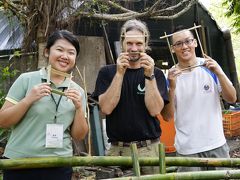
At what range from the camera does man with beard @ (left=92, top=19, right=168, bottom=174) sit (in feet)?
8.27

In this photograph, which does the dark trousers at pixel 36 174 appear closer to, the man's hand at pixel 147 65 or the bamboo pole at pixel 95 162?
the bamboo pole at pixel 95 162

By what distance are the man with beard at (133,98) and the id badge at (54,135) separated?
484mm

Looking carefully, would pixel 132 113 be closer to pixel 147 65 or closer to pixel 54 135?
pixel 147 65

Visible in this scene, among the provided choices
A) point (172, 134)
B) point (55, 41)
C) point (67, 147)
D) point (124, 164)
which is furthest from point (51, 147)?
point (172, 134)

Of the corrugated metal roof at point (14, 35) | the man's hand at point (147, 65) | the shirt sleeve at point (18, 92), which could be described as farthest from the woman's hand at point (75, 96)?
the corrugated metal roof at point (14, 35)

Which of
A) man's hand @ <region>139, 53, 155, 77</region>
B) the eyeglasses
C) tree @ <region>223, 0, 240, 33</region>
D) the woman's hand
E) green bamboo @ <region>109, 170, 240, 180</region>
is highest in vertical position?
tree @ <region>223, 0, 240, 33</region>

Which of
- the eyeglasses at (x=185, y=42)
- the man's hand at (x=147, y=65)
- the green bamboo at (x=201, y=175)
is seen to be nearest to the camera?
the green bamboo at (x=201, y=175)

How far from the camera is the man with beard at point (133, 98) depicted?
2.52 meters

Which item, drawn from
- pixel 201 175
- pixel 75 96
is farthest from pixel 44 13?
pixel 201 175

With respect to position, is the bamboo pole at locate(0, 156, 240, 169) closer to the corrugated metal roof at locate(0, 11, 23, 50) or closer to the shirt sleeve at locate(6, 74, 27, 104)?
the shirt sleeve at locate(6, 74, 27, 104)

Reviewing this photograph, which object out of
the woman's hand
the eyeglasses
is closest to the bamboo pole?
the woman's hand

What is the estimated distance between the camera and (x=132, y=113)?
8.44 feet

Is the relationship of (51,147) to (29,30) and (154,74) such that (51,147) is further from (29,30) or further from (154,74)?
(29,30)

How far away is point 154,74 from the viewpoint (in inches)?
104
